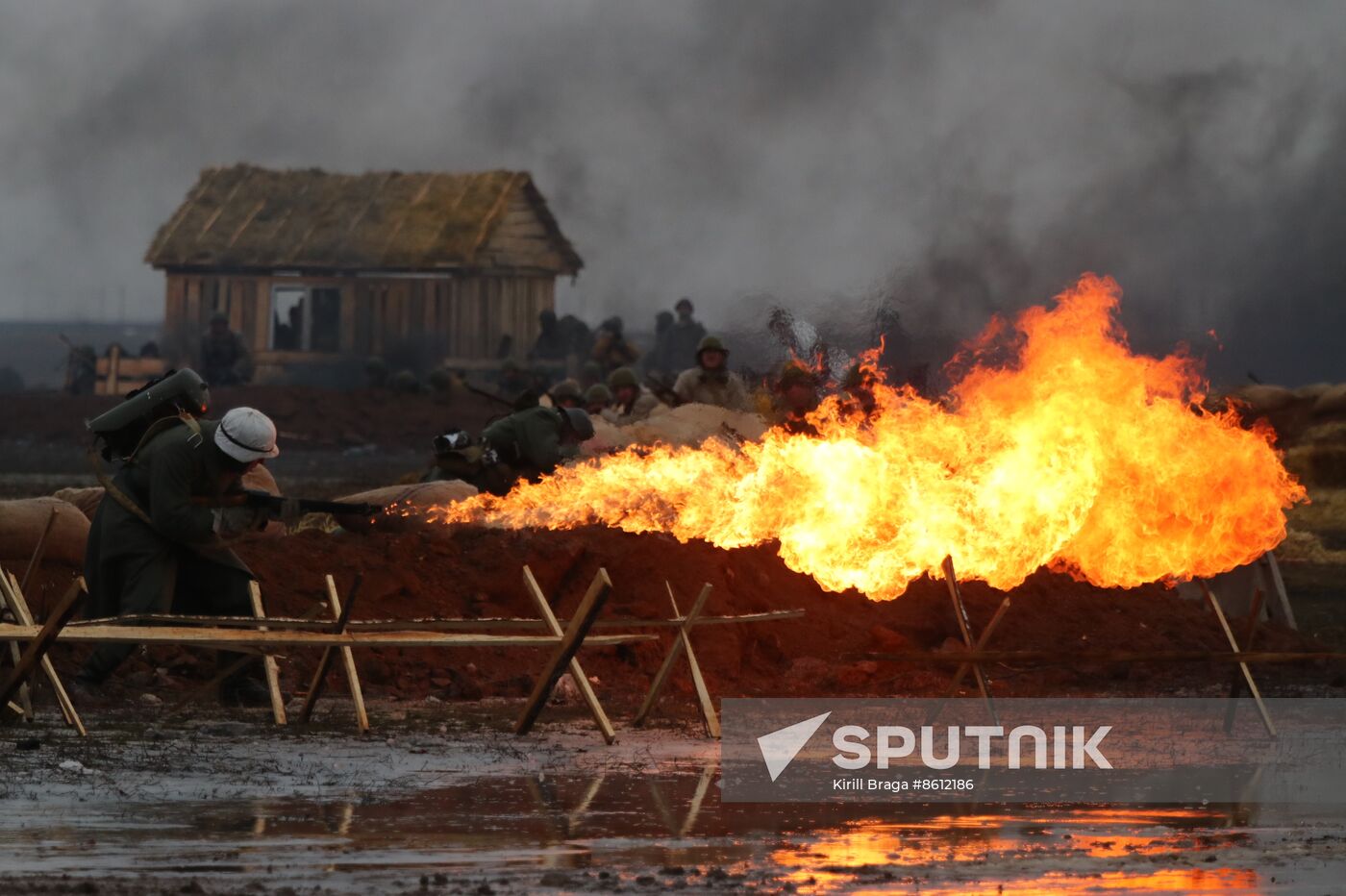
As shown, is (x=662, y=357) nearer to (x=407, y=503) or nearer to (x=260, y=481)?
(x=260, y=481)

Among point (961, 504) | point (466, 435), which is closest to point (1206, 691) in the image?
point (961, 504)

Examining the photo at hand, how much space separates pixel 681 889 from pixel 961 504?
4990 millimetres

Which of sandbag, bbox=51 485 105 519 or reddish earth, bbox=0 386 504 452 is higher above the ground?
reddish earth, bbox=0 386 504 452

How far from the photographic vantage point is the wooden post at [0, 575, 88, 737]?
1029 cm

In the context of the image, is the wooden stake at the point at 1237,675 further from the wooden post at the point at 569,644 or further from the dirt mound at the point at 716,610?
the wooden post at the point at 569,644

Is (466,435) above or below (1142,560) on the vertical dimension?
above

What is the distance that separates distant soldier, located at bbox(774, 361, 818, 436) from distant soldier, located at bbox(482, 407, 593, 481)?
165 centimetres

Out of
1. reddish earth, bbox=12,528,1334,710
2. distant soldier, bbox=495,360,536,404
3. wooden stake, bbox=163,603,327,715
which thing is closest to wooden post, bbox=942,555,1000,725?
reddish earth, bbox=12,528,1334,710

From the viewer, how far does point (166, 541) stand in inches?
446

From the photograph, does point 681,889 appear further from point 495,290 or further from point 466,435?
point 495,290

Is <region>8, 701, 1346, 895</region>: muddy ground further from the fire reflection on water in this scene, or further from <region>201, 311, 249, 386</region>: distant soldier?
<region>201, 311, 249, 386</region>: distant soldier

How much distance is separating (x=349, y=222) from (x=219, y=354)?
426cm

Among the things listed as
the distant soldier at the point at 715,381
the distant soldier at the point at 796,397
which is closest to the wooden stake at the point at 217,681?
the distant soldier at the point at 796,397

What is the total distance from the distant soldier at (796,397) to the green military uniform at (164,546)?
5.03 meters
